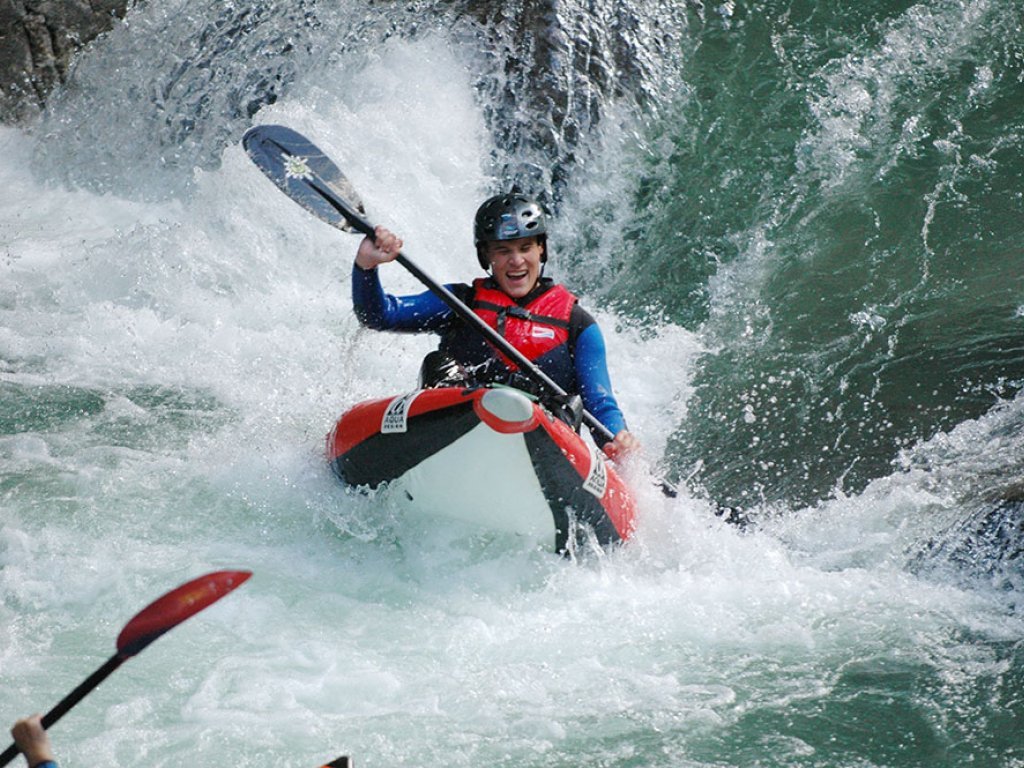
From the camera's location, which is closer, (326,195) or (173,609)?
(173,609)

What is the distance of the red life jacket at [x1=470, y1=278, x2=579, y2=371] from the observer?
17.4 ft

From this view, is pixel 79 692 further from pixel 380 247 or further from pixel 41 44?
pixel 41 44

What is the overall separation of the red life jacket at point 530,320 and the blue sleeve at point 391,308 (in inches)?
6.8

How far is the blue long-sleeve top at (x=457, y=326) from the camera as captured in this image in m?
5.25

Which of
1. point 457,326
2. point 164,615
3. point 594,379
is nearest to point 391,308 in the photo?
point 457,326

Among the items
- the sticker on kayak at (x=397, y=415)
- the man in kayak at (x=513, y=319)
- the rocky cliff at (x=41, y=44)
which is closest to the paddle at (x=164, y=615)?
the sticker on kayak at (x=397, y=415)

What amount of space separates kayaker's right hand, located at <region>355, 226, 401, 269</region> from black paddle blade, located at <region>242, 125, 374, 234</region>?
135 mm

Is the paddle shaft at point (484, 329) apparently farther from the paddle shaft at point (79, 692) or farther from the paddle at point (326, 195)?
the paddle shaft at point (79, 692)

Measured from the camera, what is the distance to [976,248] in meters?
7.68

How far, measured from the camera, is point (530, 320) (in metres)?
5.31

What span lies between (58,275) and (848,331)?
472 centimetres

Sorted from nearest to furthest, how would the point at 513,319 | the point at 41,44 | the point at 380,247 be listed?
the point at 380,247 → the point at 513,319 → the point at 41,44

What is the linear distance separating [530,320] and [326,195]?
3.21 ft

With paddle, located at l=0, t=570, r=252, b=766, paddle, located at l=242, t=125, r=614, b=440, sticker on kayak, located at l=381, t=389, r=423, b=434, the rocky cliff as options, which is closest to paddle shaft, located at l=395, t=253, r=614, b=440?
paddle, located at l=242, t=125, r=614, b=440
